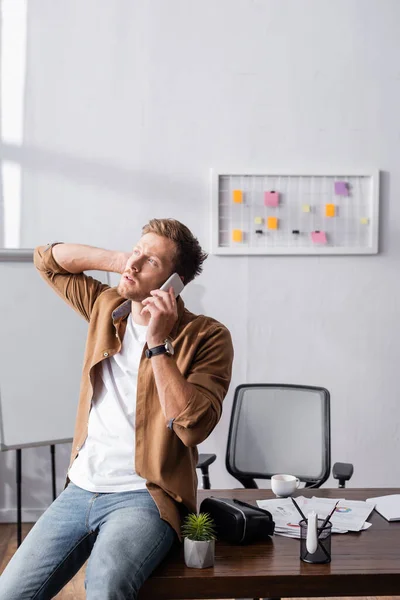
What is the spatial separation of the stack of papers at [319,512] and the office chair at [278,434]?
728 millimetres

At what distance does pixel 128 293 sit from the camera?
6.31 feet

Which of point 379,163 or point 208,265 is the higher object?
point 379,163

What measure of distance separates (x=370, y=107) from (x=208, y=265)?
3.83 ft

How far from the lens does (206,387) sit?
183cm

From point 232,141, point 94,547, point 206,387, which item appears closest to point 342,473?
point 206,387

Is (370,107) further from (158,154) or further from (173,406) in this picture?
(173,406)

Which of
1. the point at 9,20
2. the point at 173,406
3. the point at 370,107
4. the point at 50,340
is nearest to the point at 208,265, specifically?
the point at 50,340

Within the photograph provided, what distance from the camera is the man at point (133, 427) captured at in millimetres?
1626

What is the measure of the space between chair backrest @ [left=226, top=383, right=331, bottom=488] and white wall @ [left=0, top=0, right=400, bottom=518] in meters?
0.73

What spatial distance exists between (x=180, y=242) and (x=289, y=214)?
171 centimetres

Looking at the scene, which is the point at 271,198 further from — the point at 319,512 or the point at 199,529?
the point at 199,529

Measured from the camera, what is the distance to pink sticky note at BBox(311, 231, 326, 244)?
359 centimetres

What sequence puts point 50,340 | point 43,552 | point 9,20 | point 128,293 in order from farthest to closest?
point 9,20
point 50,340
point 128,293
point 43,552

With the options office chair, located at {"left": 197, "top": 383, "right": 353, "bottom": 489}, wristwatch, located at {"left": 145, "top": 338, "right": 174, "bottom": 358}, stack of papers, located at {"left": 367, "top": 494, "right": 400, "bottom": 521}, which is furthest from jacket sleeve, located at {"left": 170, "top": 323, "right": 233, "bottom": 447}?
office chair, located at {"left": 197, "top": 383, "right": 353, "bottom": 489}
